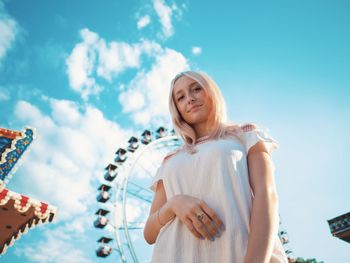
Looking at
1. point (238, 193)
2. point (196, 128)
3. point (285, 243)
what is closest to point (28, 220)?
point (196, 128)

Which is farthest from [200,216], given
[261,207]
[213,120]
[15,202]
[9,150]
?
[9,150]

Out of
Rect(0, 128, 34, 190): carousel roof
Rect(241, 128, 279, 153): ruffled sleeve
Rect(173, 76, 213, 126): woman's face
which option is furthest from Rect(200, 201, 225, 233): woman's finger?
Rect(0, 128, 34, 190): carousel roof

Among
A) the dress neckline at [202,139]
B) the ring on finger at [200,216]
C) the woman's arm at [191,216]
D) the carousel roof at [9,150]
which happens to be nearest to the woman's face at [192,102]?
the dress neckline at [202,139]

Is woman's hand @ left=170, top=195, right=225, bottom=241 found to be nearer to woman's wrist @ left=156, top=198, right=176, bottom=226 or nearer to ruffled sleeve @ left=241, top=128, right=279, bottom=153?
woman's wrist @ left=156, top=198, right=176, bottom=226

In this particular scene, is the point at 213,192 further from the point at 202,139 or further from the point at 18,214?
the point at 18,214

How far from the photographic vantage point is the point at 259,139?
1368mm

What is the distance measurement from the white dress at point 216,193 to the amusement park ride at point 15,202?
4.58 metres

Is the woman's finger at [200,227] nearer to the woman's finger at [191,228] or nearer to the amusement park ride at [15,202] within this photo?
the woman's finger at [191,228]

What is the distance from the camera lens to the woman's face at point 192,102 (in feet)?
5.61

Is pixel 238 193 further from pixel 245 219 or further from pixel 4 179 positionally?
pixel 4 179

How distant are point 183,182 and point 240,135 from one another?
1.31 ft

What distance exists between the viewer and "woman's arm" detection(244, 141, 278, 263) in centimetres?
104

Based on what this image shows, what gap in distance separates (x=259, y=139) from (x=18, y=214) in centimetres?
554

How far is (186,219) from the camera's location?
1.25 meters
